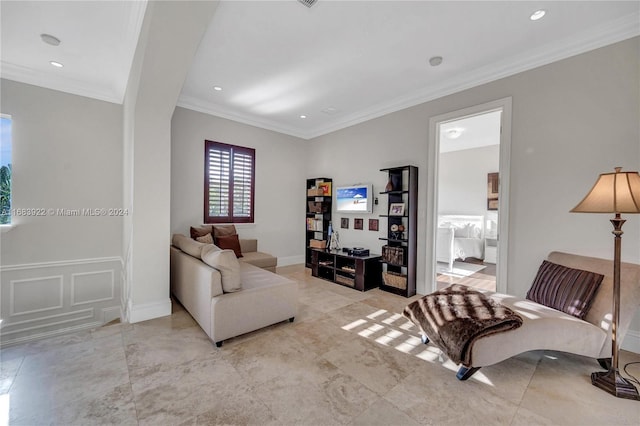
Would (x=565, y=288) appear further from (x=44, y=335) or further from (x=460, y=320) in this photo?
(x=44, y=335)

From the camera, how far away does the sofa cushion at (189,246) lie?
2.81 metres

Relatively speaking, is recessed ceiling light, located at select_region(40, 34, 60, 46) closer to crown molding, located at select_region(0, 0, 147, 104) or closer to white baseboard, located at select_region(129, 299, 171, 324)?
crown molding, located at select_region(0, 0, 147, 104)

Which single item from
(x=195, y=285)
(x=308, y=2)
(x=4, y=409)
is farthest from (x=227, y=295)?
(x=308, y=2)

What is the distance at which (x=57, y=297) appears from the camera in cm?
342

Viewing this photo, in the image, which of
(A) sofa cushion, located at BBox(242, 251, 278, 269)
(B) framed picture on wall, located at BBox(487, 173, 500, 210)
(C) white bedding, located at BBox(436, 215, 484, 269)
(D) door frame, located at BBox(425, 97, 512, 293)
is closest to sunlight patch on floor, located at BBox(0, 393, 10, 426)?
(A) sofa cushion, located at BBox(242, 251, 278, 269)

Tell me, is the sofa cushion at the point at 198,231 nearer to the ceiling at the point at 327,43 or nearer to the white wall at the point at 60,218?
the white wall at the point at 60,218

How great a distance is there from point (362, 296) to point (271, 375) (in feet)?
6.72

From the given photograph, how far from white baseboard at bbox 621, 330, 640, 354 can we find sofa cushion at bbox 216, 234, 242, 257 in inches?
177

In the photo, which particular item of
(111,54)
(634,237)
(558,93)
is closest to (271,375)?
(634,237)

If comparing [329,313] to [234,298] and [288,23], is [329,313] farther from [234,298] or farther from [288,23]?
[288,23]

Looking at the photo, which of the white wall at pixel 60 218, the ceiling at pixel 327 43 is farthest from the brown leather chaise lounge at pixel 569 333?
the white wall at pixel 60 218

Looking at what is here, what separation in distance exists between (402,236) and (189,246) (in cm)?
293

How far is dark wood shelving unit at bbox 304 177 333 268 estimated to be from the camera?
5.30 metres

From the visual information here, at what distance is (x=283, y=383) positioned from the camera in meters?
1.84
